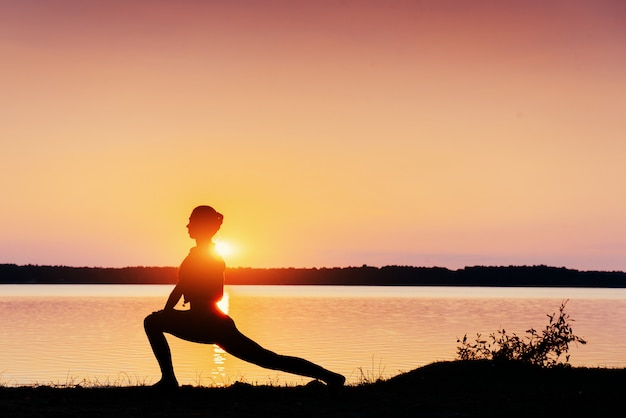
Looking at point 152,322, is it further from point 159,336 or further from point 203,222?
point 203,222

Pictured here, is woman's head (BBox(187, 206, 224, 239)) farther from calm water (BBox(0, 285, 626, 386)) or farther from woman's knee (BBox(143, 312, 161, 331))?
calm water (BBox(0, 285, 626, 386))

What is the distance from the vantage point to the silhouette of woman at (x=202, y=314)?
12219 millimetres

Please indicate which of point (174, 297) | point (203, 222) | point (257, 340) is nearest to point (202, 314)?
point (174, 297)

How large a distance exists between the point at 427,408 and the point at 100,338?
4456 cm

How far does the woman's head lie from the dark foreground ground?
252cm

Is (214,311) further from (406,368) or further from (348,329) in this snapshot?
(348,329)

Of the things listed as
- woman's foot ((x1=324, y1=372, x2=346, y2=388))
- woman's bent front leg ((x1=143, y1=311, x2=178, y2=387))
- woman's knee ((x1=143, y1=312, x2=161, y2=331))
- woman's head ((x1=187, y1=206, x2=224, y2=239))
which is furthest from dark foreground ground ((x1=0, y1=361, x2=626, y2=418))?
woman's head ((x1=187, y1=206, x2=224, y2=239))

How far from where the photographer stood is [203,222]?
499 inches

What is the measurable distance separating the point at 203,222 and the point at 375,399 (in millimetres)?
3829

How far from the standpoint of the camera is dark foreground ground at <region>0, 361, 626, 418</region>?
11852 mm

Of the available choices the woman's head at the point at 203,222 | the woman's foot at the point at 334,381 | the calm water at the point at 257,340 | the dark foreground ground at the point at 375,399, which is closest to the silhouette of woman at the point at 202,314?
the woman's head at the point at 203,222

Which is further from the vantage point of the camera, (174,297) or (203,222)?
(203,222)

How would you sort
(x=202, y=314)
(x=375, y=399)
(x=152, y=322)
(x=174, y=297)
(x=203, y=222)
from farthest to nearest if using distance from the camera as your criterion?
(x=375, y=399) → (x=203, y=222) → (x=174, y=297) → (x=202, y=314) → (x=152, y=322)

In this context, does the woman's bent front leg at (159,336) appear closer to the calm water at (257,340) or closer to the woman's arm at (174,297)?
the woman's arm at (174,297)
